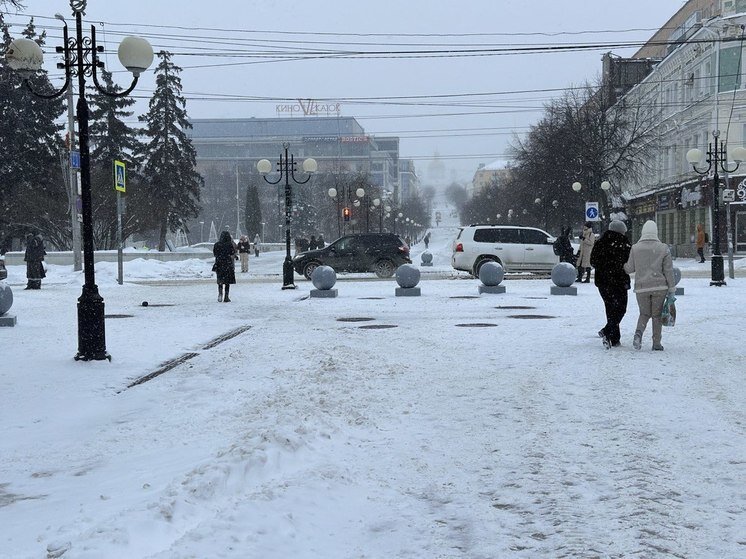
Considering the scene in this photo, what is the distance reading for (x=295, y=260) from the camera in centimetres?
2903

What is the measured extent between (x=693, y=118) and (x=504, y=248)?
24142 mm

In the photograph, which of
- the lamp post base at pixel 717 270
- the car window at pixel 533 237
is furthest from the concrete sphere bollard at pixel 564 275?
the car window at pixel 533 237

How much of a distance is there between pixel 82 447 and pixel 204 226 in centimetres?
12225

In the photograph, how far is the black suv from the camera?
1163 inches

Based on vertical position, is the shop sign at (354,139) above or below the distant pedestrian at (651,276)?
above

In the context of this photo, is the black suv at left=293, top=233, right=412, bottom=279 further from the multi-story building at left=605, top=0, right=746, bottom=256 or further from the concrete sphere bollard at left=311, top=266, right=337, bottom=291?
the multi-story building at left=605, top=0, right=746, bottom=256

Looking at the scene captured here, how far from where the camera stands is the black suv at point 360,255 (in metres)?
29.5

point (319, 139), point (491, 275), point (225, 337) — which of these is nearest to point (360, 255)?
point (491, 275)

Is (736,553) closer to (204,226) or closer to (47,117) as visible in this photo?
(47,117)

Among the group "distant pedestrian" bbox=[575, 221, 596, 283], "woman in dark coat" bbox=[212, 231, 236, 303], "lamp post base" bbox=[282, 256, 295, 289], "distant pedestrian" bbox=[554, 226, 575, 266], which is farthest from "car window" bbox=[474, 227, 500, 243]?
"woman in dark coat" bbox=[212, 231, 236, 303]

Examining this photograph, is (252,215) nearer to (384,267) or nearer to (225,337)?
(384,267)

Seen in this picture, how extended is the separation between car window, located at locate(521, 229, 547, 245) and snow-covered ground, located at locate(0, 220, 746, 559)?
15.6 metres

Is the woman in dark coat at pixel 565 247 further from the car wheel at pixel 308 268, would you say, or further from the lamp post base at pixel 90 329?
the lamp post base at pixel 90 329

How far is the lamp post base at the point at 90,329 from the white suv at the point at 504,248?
19094 mm
